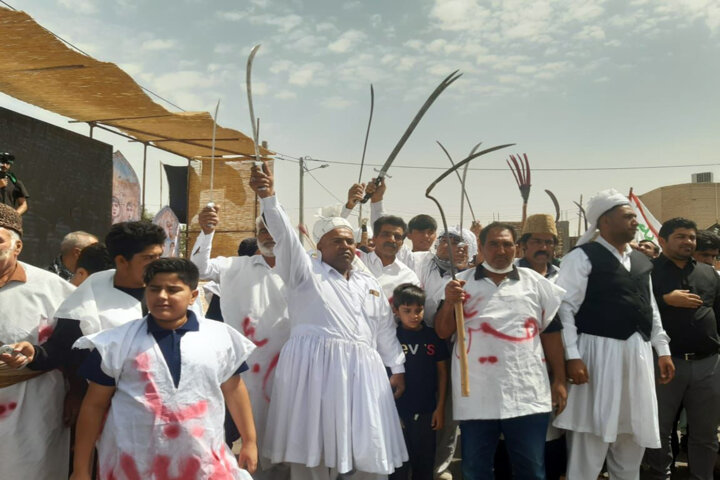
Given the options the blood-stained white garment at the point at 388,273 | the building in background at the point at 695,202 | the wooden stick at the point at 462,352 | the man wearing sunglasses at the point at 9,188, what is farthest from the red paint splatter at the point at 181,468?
the building in background at the point at 695,202

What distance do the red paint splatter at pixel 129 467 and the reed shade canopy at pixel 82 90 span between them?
13.7 feet

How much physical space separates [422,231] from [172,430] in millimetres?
2836

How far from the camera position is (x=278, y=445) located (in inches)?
113

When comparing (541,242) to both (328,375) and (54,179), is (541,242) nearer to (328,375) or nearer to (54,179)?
(328,375)

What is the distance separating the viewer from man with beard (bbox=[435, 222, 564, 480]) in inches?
116

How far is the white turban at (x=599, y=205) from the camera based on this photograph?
3387mm

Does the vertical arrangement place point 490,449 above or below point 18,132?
below

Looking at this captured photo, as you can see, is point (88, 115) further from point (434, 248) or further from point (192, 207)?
point (434, 248)

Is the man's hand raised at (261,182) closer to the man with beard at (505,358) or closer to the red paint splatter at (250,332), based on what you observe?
the red paint splatter at (250,332)

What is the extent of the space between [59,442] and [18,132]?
5559 mm

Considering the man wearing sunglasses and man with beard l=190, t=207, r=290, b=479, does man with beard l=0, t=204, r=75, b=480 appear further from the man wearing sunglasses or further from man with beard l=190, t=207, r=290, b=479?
the man wearing sunglasses

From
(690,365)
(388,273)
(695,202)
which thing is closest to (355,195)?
(388,273)

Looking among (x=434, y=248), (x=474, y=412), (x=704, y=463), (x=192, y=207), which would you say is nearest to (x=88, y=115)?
(x=192, y=207)

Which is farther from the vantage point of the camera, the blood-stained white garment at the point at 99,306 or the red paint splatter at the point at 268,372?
the red paint splatter at the point at 268,372
